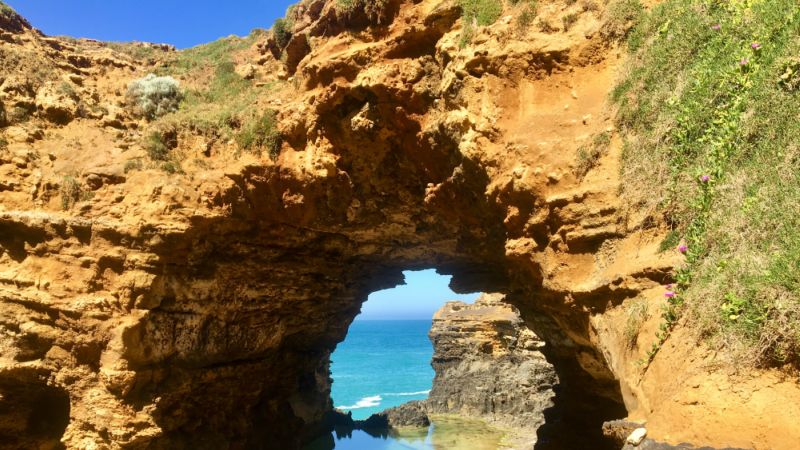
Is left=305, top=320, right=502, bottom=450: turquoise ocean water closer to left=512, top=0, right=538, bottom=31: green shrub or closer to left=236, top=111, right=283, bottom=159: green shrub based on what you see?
left=236, top=111, right=283, bottom=159: green shrub

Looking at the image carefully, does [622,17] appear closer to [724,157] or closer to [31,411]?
[724,157]

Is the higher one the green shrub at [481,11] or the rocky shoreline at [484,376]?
the green shrub at [481,11]

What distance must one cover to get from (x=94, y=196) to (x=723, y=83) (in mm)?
11713

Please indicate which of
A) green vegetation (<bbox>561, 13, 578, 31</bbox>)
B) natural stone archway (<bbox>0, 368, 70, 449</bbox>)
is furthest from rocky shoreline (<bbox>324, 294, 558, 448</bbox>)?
green vegetation (<bbox>561, 13, 578, 31</bbox>)

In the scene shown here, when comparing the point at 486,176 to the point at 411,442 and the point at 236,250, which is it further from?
the point at 411,442

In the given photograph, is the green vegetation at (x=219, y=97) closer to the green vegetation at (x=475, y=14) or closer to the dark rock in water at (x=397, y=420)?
the green vegetation at (x=475, y=14)

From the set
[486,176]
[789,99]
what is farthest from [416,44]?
[789,99]

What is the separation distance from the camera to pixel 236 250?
12.3m

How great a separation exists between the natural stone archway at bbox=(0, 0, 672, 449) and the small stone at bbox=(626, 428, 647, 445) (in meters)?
2.03

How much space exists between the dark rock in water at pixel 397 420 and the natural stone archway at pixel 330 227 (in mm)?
11233

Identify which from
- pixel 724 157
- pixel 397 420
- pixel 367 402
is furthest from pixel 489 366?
pixel 724 157

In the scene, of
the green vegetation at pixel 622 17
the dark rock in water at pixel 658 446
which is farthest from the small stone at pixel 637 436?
the green vegetation at pixel 622 17

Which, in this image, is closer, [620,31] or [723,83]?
[723,83]

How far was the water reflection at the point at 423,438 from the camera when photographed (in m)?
20.3
